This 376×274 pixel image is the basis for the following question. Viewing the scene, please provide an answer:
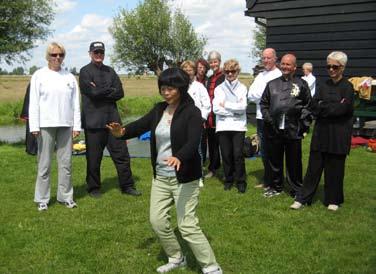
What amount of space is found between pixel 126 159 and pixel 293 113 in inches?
95.2

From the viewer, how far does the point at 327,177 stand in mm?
6129

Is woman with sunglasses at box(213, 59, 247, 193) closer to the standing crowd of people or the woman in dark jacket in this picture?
the standing crowd of people

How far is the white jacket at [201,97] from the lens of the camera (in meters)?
7.18

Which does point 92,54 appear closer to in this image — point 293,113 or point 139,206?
point 139,206

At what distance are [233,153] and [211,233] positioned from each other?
209 cm

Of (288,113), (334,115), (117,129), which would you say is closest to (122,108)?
(288,113)

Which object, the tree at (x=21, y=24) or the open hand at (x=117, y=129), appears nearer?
the open hand at (x=117, y=129)

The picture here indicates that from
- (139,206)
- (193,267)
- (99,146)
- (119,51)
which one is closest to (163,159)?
(193,267)

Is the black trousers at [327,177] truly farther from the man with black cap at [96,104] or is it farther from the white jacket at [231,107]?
the man with black cap at [96,104]

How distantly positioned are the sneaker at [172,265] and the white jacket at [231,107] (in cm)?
293

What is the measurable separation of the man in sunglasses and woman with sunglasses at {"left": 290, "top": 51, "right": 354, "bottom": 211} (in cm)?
26

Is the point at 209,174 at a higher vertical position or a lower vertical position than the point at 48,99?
lower

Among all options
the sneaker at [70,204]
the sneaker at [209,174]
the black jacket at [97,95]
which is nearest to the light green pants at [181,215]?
the sneaker at [70,204]

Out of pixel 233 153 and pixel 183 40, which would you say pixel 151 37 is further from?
pixel 233 153
